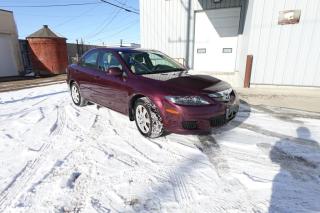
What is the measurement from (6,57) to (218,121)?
14334mm

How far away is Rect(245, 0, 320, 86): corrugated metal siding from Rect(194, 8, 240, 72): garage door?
2.74 metres

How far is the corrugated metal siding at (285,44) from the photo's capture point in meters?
6.19

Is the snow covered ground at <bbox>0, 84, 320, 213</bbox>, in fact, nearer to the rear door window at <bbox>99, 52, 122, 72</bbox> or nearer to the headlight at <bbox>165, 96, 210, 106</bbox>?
the headlight at <bbox>165, 96, 210, 106</bbox>

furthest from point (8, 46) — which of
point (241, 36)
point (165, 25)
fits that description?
point (241, 36)

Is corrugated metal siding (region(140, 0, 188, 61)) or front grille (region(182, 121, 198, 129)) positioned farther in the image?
corrugated metal siding (region(140, 0, 188, 61))

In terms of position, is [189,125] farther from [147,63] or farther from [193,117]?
[147,63]

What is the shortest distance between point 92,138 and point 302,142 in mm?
3272

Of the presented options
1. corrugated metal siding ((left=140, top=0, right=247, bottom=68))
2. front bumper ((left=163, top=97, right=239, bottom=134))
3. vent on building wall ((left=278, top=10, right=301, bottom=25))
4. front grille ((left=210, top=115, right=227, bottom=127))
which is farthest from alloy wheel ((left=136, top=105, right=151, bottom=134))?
corrugated metal siding ((left=140, top=0, right=247, bottom=68))

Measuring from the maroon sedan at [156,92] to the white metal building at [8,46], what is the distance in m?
11.2

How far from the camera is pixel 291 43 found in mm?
6414

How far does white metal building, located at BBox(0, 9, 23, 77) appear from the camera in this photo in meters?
12.5

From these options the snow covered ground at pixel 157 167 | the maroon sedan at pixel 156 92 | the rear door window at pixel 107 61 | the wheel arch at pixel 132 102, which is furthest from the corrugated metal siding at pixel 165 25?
the wheel arch at pixel 132 102

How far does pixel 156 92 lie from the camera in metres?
3.15

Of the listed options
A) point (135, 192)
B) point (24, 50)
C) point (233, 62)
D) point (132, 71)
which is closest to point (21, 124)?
point (132, 71)
